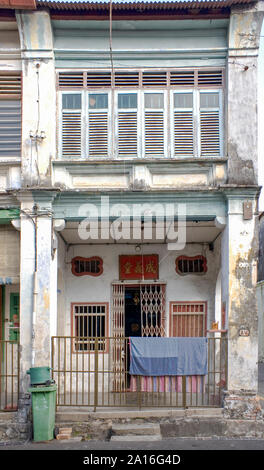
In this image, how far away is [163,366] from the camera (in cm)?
1145

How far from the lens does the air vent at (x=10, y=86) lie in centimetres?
1182

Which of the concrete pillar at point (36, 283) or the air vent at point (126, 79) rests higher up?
the air vent at point (126, 79)

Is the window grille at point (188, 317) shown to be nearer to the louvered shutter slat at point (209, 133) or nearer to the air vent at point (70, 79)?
the louvered shutter slat at point (209, 133)

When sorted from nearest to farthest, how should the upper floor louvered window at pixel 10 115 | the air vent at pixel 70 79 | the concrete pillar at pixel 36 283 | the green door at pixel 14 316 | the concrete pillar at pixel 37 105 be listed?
the concrete pillar at pixel 36 283 → the concrete pillar at pixel 37 105 → the upper floor louvered window at pixel 10 115 → the air vent at pixel 70 79 → the green door at pixel 14 316

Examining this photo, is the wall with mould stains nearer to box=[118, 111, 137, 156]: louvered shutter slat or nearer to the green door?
box=[118, 111, 137, 156]: louvered shutter slat

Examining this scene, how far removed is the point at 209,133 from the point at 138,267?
4064 mm

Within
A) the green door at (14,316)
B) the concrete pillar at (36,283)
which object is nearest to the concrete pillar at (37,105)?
the concrete pillar at (36,283)

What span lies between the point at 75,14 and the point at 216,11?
115 inches

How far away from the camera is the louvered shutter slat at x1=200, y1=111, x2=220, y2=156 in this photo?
11.8 metres

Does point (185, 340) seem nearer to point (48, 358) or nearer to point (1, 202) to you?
point (48, 358)

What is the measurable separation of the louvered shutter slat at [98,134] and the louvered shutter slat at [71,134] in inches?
10.2

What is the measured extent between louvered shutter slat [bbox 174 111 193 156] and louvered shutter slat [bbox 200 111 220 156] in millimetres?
257

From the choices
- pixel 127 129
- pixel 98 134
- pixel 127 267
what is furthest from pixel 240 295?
pixel 98 134
